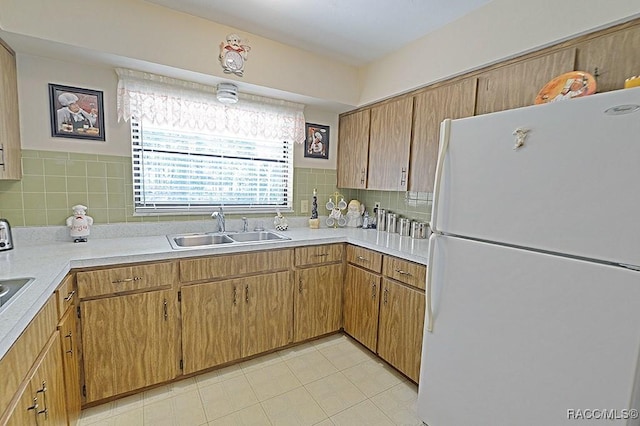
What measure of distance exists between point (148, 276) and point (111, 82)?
1.37 meters

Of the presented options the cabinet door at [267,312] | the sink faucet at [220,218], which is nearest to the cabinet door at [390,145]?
the cabinet door at [267,312]

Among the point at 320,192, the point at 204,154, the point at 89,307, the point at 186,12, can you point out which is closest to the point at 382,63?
the point at 320,192

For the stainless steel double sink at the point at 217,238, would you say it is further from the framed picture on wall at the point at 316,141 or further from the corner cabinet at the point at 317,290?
the framed picture on wall at the point at 316,141

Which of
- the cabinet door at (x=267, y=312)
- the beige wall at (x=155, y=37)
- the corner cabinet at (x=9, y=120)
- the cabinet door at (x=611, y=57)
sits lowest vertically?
the cabinet door at (x=267, y=312)

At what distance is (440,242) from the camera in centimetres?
142

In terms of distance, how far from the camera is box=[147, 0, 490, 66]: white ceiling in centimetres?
178

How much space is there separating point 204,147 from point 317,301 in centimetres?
159

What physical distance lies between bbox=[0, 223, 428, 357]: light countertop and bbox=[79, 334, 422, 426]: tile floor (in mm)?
873

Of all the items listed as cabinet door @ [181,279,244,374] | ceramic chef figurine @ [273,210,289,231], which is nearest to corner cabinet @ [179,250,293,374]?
cabinet door @ [181,279,244,374]

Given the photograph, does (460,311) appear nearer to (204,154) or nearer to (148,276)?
(148,276)

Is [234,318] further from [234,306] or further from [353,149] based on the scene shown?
[353,149]

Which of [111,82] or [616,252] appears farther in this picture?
[111,82]

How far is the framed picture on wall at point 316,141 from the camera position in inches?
114

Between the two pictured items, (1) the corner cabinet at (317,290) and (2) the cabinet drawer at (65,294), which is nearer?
(2) the cabinet drawer at (65,294)
